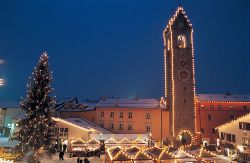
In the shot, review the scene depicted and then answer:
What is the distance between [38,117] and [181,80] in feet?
99.1

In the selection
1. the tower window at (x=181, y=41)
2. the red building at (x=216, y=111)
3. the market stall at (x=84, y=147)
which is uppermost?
the tower window at (x=181, y=41)

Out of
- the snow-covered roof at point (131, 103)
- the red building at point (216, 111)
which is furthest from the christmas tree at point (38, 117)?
the red building at point (216, 111)

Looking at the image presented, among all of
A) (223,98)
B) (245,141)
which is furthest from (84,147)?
(223,98)

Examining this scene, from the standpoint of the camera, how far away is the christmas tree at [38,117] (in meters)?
27.0

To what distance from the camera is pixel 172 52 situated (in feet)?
164

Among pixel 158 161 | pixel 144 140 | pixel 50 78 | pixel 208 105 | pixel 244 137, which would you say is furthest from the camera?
pixel 208 105

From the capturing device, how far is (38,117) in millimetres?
27500

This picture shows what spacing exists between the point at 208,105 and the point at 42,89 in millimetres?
36661

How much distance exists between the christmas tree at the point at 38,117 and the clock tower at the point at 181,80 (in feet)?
87.2

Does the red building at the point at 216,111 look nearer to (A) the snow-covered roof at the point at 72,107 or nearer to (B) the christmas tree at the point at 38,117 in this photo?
(A) the snow-covered roof at the point at 72,107

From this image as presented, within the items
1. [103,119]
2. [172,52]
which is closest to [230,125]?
→ [172,52]

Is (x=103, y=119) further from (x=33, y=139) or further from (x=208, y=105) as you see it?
(x=33, y=139)

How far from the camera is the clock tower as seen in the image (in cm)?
4809

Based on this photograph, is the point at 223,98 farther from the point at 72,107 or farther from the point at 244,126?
the point at 72,107
